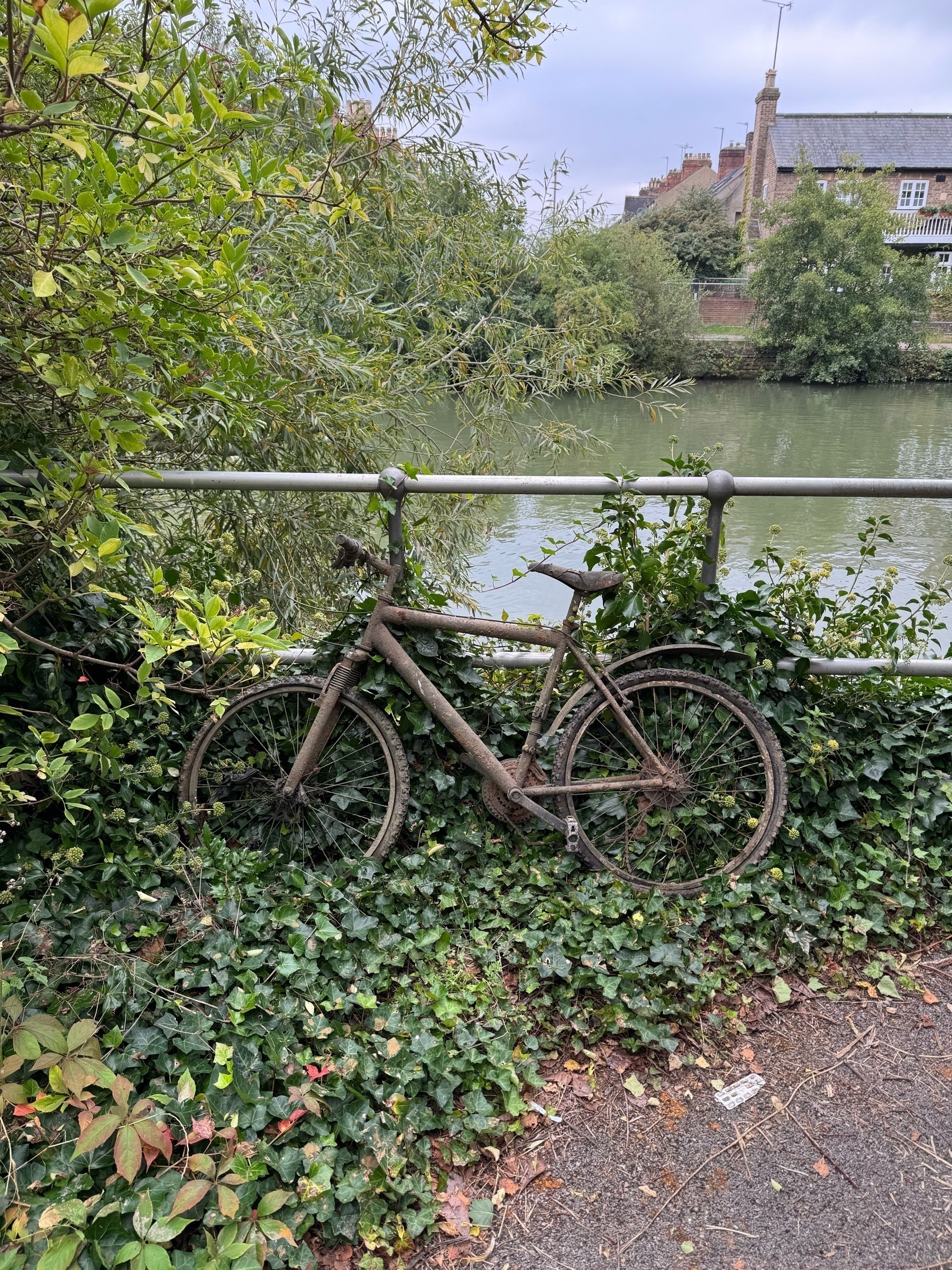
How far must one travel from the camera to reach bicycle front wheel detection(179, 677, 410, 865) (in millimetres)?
2445

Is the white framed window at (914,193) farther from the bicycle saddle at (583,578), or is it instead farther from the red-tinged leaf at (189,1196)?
the red-tinged leaf at (189,1196)

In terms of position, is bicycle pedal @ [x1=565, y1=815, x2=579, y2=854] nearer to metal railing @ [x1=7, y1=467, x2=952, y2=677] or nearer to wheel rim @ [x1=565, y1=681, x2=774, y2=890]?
wheel rim @ [x1=565, y1=681, x2=774, y2=890]

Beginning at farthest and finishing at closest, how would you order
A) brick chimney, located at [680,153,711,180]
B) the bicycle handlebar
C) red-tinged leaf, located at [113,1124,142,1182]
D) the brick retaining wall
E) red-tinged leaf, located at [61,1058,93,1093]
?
brick chimney, located at [680,153,711,180], the brick retaining wall, the bicycle handlebar, red-tinged leaf, located at [61,1058,93,1093], red-tinged leaf, located at [113,1124,142,1182]

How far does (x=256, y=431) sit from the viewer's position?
331 cm

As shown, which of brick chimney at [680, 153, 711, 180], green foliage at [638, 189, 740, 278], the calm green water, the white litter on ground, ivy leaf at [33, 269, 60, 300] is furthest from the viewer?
brick chimney at [680, 153, 711, 180]

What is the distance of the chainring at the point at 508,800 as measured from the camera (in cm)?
245

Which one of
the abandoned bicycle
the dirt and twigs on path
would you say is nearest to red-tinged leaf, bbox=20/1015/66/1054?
the abandoned bicycle

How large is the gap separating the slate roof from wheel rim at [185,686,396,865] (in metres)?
47.7

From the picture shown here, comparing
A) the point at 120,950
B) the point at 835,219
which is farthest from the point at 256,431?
the point at 835,219

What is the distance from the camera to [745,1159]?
175 cm

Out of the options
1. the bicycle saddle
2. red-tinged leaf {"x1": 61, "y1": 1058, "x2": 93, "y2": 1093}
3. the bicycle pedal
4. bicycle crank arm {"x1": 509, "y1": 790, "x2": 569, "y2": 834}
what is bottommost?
red-tinged leaf {"x1": 61, "y1": 1058, "x2": 93, "y2": 1093}

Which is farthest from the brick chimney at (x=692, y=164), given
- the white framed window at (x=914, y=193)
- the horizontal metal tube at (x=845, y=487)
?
the horizontal metal tube at (x=845, y=487)

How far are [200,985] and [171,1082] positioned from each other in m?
0.23

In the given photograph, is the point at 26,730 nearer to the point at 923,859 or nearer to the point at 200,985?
the point at 200,985
